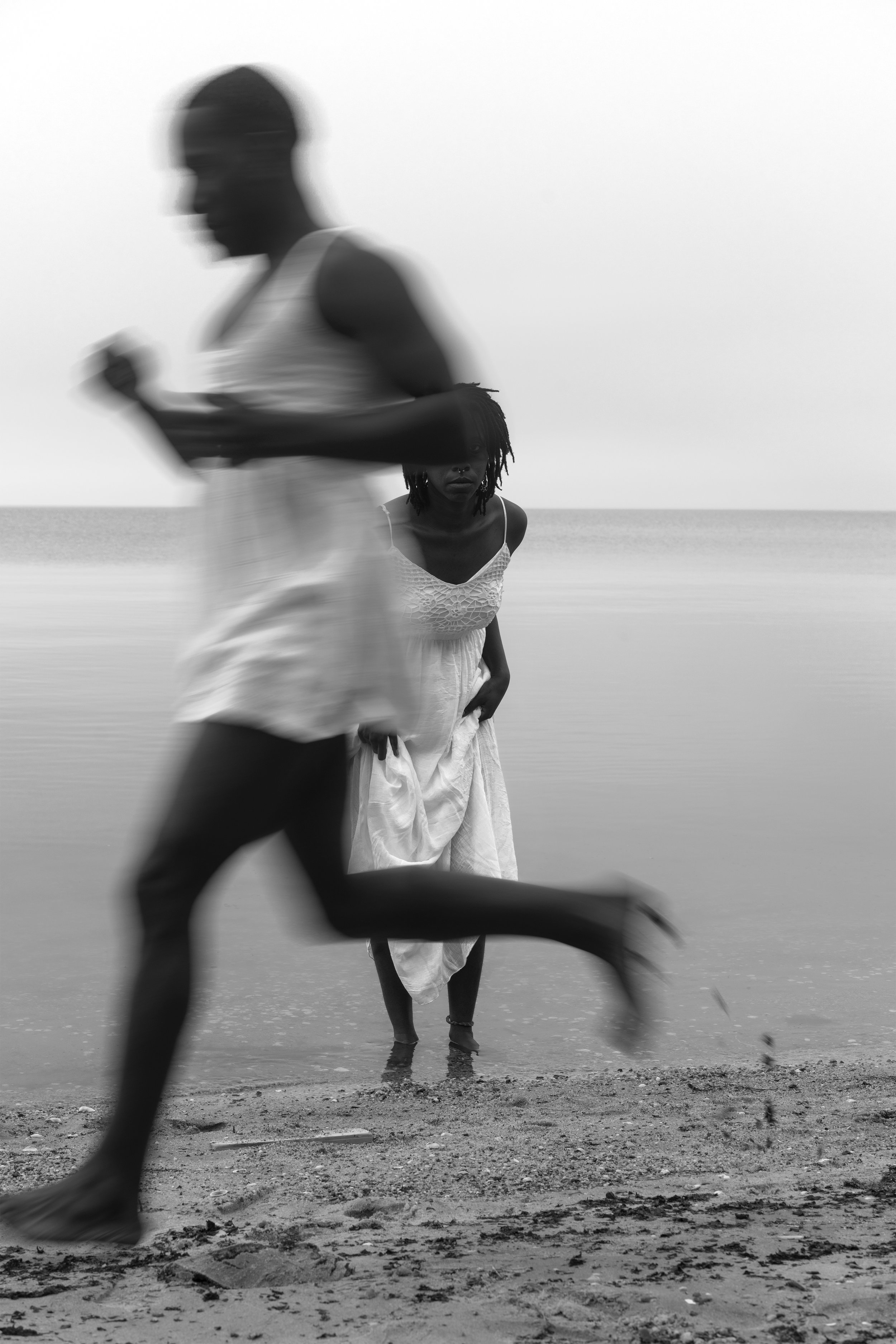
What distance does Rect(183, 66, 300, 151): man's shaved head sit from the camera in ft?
8.55

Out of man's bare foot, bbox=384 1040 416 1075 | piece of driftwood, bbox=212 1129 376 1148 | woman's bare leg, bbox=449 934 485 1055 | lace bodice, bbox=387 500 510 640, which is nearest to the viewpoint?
piece of driftwood, bbox=212 1129 376 1148

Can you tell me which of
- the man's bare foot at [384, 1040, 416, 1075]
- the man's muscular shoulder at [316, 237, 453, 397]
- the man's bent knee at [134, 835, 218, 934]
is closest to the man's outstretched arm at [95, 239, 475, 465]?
the man's muscular shoulder at [316, 237, 453, 397]

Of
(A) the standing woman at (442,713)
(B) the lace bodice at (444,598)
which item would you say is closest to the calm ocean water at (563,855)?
(A) the standing woman at (442,713)

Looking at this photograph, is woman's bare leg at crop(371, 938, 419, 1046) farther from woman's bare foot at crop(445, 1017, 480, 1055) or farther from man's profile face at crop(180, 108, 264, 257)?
man's profile face at crop(180, 108, 264, 257)

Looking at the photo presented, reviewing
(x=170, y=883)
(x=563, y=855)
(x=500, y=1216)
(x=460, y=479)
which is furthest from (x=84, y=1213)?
(x=563, y=855)

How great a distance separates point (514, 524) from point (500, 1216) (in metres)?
2.73

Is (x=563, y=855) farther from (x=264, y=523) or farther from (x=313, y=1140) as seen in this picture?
(x=264, y=523)

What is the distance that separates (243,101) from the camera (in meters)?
2.61

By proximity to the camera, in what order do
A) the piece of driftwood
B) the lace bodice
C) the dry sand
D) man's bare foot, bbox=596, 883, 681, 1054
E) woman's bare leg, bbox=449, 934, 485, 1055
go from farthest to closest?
woman's bare leg, bbox=449, 934, 485, 1055
the lace bodice
the piece of driftwood
man's bare foot, bbox=596, 883, 681, 1054
the dry sand

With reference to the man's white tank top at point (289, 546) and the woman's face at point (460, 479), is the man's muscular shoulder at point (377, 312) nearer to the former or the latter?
the man's white tank top at point (289, 546)

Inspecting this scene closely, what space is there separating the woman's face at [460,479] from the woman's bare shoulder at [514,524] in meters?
0.29

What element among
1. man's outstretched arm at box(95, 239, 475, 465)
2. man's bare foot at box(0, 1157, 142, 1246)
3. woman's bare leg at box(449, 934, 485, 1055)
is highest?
man's outstretched arm at box(95, 239, 475, 465)

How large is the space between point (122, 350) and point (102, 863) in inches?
235

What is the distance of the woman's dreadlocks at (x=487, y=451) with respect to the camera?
5.32 metres
